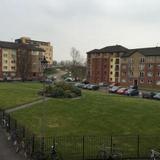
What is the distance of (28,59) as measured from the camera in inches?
4835

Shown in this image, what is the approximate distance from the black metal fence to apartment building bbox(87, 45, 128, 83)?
8365 centimetres

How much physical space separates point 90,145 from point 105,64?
92331 mm

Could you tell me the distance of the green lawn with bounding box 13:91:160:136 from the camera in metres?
32.4

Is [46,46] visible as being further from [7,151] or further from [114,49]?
[7,151]

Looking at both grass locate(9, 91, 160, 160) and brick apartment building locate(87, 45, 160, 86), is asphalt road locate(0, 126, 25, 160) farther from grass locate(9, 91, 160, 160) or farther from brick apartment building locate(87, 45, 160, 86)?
brick apartment building locate(87, 45, 160, 86)

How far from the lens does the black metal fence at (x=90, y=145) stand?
78.5ft

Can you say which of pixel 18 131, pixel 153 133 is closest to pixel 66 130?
pixel 18 131

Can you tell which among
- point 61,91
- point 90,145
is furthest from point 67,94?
point 90,145

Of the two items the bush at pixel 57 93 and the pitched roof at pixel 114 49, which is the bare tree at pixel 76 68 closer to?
the pitched roof at pixel 114 49

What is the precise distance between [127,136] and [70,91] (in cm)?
2832

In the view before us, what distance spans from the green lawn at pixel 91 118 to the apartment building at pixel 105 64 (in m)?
66.2

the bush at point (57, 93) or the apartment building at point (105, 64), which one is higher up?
the apartment building at point (105, 64)

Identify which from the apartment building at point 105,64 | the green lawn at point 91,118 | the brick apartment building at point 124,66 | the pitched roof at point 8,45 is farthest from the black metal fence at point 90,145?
the pitched roof at point 8,45

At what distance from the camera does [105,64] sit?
387ft
